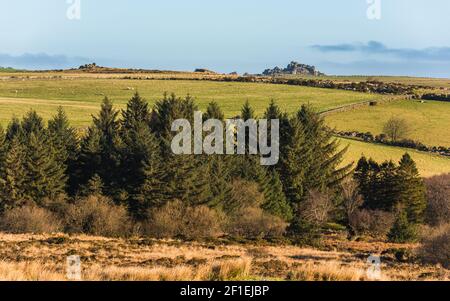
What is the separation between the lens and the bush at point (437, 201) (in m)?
56.2

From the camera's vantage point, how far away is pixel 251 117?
7100 centimetres

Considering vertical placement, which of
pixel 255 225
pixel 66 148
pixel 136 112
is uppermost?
pixel 136 112

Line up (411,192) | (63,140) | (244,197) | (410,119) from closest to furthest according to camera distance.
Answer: (244,197) → (411,192) → (63,140) → (410,119)

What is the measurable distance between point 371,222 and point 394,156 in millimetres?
22574

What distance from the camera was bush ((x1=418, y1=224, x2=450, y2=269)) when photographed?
32062mm

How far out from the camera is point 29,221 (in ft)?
146

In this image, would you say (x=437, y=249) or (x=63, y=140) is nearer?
(x=437, y=249)

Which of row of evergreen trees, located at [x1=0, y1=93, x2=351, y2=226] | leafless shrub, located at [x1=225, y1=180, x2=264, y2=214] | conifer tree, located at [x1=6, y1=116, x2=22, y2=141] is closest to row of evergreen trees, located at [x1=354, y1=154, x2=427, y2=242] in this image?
row of evergreen trees, located at [x1=0, y1=93, x2=351, y2=226]

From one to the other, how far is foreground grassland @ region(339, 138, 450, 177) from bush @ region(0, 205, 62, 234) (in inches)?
1489

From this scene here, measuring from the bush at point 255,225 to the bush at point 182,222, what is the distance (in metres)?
2.85

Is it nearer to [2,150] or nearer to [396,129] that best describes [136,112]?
[2,150]

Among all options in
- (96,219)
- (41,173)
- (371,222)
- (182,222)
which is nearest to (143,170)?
(182,222)

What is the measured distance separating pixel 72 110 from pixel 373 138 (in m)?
52.3

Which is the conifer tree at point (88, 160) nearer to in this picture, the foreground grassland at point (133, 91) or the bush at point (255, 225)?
the bush at point (255, 225)
